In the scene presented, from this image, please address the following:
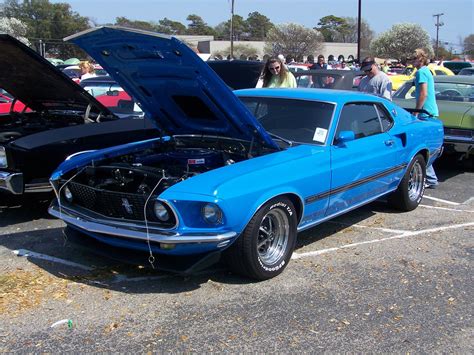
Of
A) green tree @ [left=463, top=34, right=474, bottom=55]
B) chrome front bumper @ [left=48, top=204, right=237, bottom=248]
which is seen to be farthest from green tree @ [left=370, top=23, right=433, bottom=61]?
chrome front bumper @ [left=48, top=204, right=237, bottom=248]

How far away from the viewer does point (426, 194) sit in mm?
7242

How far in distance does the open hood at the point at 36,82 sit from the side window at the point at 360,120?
116 inches

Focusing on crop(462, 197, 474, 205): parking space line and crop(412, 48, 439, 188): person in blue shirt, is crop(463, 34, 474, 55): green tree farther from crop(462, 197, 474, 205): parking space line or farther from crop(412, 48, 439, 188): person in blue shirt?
crop(462, 197, 474, 205): parking space line

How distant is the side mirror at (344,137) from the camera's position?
466 cm

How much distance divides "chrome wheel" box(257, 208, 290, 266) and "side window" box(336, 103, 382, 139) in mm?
1101

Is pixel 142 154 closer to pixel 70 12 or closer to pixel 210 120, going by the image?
pixel 210 120

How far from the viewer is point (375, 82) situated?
8258 millimetres

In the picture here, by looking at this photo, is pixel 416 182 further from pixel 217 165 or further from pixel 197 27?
pixel 197 27

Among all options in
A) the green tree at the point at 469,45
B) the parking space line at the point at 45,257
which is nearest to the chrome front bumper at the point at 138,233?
the parking space line at the point at 45,257

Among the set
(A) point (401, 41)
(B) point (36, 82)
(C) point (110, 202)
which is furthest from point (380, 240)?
(A) point (401, 41)

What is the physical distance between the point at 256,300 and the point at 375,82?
17.8ft

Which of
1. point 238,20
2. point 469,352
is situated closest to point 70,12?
point 238,20

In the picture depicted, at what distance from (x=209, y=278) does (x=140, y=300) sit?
63cm

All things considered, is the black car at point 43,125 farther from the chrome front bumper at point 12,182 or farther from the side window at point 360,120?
the side window at point 360,120
